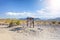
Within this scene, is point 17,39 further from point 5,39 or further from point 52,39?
point 52,39

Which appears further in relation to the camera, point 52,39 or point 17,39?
point 52,39

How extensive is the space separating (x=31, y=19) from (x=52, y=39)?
11.2m

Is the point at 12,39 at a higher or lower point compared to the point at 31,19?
lower

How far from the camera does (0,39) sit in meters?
11.8

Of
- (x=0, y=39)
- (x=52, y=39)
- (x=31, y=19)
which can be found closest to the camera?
(x=0, y=39)

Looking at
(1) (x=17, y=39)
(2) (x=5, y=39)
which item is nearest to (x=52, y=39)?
(1) (x=17, y=39)

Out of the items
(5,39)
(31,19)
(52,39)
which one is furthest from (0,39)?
(31,19)

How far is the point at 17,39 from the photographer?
1232 cm

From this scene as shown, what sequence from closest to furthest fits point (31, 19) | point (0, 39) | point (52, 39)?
point (0, 39) < point (52, 39) < point (31, 19)

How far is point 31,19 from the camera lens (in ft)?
80.8

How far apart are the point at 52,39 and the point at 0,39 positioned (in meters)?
5.26

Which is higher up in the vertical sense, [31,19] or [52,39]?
[31,19]

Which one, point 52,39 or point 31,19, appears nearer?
point 52,39

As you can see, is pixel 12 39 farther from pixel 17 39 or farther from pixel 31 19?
pixel 31 19
